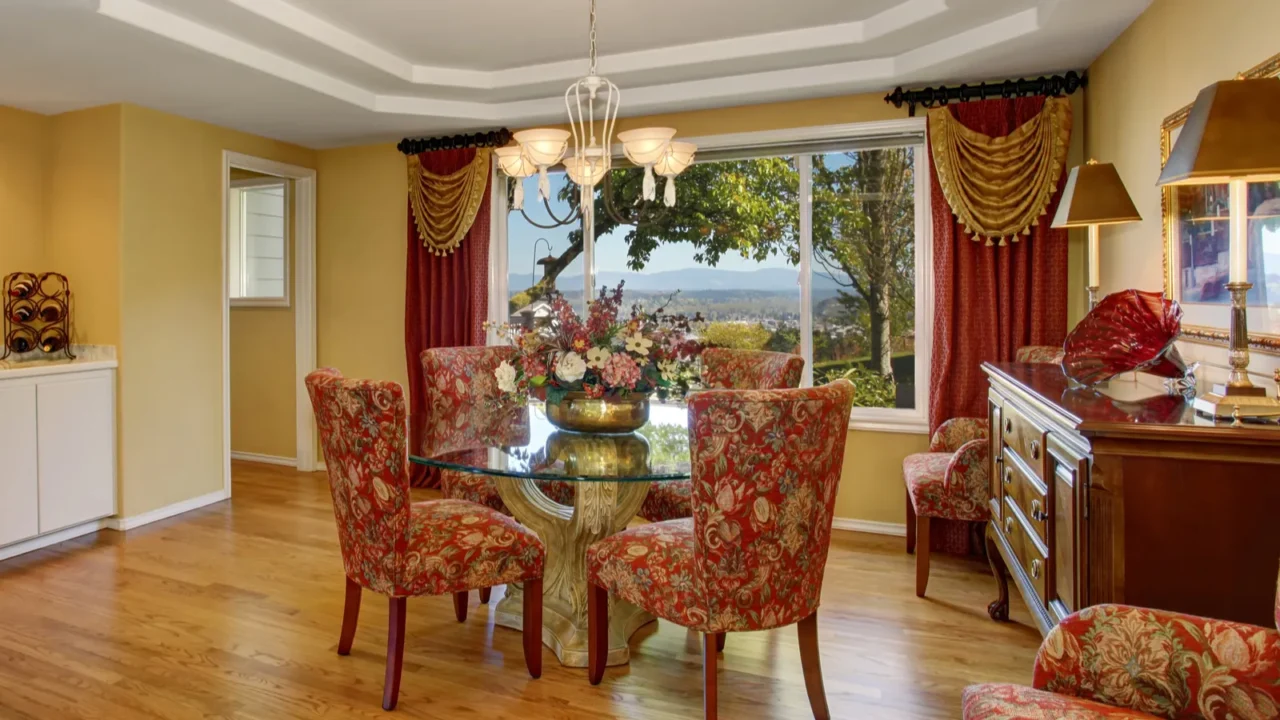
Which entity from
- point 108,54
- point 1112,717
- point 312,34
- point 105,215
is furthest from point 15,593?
point 1112,717

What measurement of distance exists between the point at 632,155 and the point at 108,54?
2.49 m

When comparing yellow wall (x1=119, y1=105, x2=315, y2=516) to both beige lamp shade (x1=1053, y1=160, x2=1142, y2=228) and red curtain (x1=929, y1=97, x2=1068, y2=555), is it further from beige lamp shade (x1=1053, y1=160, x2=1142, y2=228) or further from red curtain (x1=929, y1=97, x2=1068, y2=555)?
beige lamp shade (x1=1053, y1=160, x2=1142, y2=228)

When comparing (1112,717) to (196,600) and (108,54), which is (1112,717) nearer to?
(196,600)

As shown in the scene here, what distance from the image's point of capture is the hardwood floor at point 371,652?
2340 mm

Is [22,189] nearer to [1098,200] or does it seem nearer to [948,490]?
[948,490]

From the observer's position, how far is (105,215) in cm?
417

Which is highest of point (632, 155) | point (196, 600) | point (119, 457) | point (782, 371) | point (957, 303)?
point (632, 155)

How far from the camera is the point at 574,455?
8.05 feet

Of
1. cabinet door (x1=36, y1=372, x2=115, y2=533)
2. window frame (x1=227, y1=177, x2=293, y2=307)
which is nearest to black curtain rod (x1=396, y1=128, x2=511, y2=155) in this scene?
window frame (x1=227, y1=177, x2=293, y2=307)

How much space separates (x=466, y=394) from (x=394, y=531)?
54.6 inches

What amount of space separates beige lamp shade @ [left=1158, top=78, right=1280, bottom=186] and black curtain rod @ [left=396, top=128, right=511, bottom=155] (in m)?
3.82

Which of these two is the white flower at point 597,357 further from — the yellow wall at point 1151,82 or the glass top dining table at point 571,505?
the yellow wall at point 1151,82

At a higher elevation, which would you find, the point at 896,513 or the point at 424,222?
the point at 424,222

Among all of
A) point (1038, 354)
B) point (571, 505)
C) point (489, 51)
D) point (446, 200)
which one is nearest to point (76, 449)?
point (446, 200)
